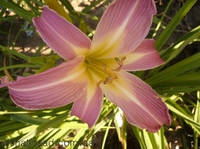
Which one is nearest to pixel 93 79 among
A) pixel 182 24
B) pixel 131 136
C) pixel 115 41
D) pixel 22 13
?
pixel 115 41

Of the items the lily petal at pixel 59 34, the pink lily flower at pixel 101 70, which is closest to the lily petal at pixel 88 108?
the pink lily flower at pixel 101 70

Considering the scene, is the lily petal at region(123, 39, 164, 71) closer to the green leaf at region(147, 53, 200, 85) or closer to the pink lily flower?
the pink lily flower

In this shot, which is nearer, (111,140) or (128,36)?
(128,36)

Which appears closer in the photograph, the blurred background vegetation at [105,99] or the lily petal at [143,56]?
the lily petal at [143,56]

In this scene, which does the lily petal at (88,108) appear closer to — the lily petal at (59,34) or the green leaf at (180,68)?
the lily petal at (59,34)

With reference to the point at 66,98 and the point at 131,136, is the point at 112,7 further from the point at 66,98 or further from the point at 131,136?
the point at 131,136

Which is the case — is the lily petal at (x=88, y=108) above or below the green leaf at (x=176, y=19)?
below
